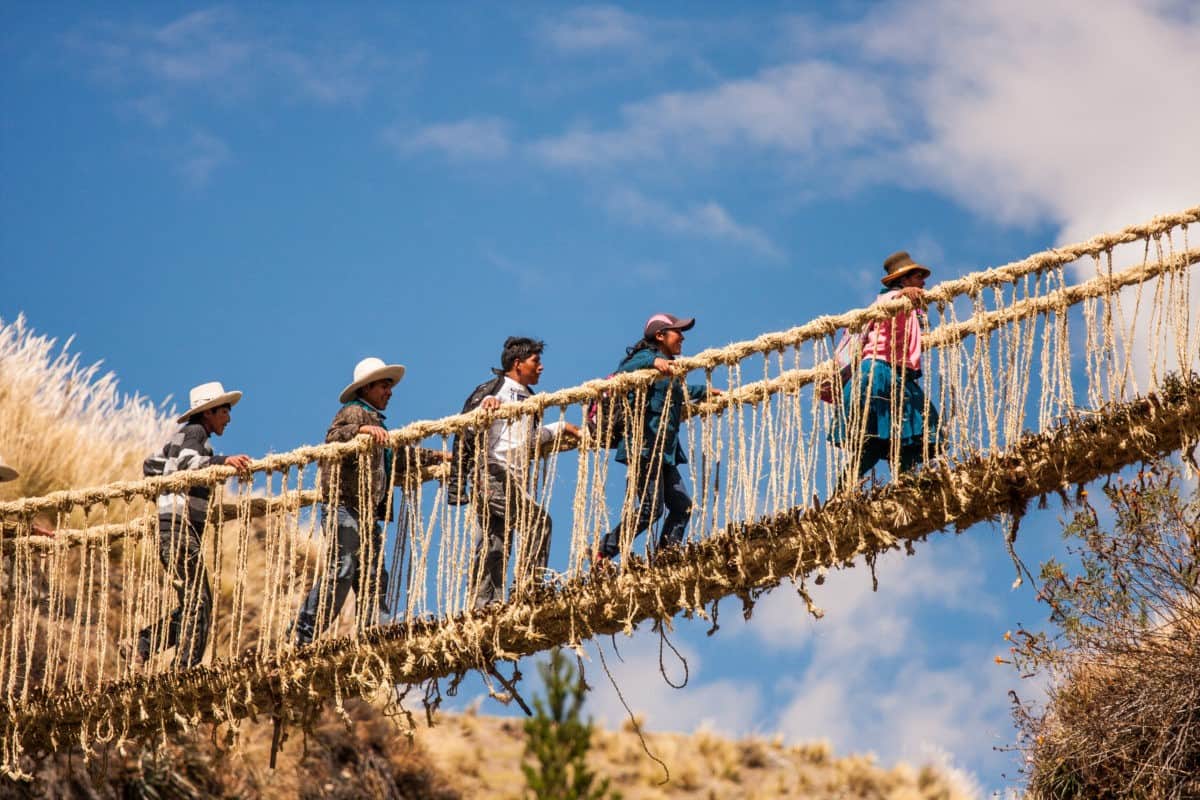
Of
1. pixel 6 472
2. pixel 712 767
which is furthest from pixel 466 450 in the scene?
pixel 712 767

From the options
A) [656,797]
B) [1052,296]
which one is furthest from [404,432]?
[656,797]

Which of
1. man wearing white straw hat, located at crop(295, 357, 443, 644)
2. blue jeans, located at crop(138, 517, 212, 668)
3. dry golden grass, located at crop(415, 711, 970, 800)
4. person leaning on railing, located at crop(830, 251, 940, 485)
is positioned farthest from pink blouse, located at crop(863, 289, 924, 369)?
dry golden grass, located at crop(415, 711, 970, 800)

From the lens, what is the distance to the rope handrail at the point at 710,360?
808 centimetres

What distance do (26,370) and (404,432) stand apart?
9.42 m

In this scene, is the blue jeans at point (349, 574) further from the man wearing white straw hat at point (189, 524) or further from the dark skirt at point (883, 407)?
the dark skirt at point (883, 407)

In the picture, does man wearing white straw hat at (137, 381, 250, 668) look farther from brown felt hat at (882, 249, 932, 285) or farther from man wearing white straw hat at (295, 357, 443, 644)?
brown felt hat at (882, 249, 932, 285)

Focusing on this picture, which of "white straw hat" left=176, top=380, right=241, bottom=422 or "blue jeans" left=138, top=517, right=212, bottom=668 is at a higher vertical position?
"white straw hat" left=176, top=380, right=241, bottom=422

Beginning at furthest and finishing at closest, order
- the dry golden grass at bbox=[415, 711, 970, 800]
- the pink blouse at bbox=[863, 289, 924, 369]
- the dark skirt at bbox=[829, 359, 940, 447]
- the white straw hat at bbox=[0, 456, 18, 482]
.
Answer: the dry golden grass at bbox=[415, 711, 970, 800] < the white straw hat at bbox=[0, 456, 18, 482] < the pink blouse at bbox=[863, 289, 924, 369] < the dark skirt at bbox=[829, 359, 940, 447]

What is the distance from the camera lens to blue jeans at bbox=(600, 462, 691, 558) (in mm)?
8656

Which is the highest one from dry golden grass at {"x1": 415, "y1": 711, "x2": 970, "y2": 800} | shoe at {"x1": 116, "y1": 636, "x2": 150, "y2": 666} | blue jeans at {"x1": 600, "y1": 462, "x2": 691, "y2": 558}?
dry golden grass at {"x1": 415, "y1": 711, "x2": 970, "y2": 800}

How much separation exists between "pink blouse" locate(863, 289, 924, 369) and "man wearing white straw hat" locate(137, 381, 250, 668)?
138 inches

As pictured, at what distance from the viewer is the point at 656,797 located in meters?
21.7

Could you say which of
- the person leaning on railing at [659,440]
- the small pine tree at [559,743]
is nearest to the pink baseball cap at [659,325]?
the person leaning on railing at [659,440]

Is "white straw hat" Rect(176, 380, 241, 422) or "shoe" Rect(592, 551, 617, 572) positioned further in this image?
"white straw hat" Rect(176, 380, 241, 422)
